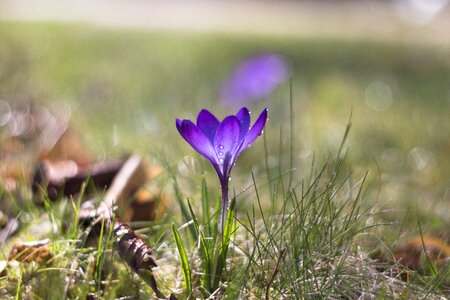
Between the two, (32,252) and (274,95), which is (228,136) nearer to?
(32,252)

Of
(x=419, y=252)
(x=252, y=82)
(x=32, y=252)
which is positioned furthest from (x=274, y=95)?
(x=32, y=252)

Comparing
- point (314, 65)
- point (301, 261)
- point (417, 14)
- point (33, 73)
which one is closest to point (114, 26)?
point (314, 65)

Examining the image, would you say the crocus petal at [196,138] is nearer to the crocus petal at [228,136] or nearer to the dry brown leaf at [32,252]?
the crocus petal at [228,136]

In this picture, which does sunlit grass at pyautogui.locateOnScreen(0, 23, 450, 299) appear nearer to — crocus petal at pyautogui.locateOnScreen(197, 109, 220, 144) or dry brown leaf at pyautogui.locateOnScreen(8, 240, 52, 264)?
dry brown leaf at pyautogui.locateOnScreen(8, 240, 52, 264)

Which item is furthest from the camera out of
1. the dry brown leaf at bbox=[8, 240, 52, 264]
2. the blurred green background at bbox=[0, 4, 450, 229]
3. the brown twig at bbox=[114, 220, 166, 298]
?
the blurred green background at bbox=[0, 4, 450, 229]

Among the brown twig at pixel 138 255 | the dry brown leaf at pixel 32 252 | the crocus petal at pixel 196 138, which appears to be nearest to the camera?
the crocus petal at pixel 196 138

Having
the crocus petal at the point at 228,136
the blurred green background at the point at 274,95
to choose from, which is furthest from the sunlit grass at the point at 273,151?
the crocus petal at the point at 228,136

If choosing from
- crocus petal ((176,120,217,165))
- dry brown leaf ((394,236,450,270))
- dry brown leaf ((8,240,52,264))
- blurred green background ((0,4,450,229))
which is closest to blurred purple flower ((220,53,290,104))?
blurred green background ((0,4,450,229))
